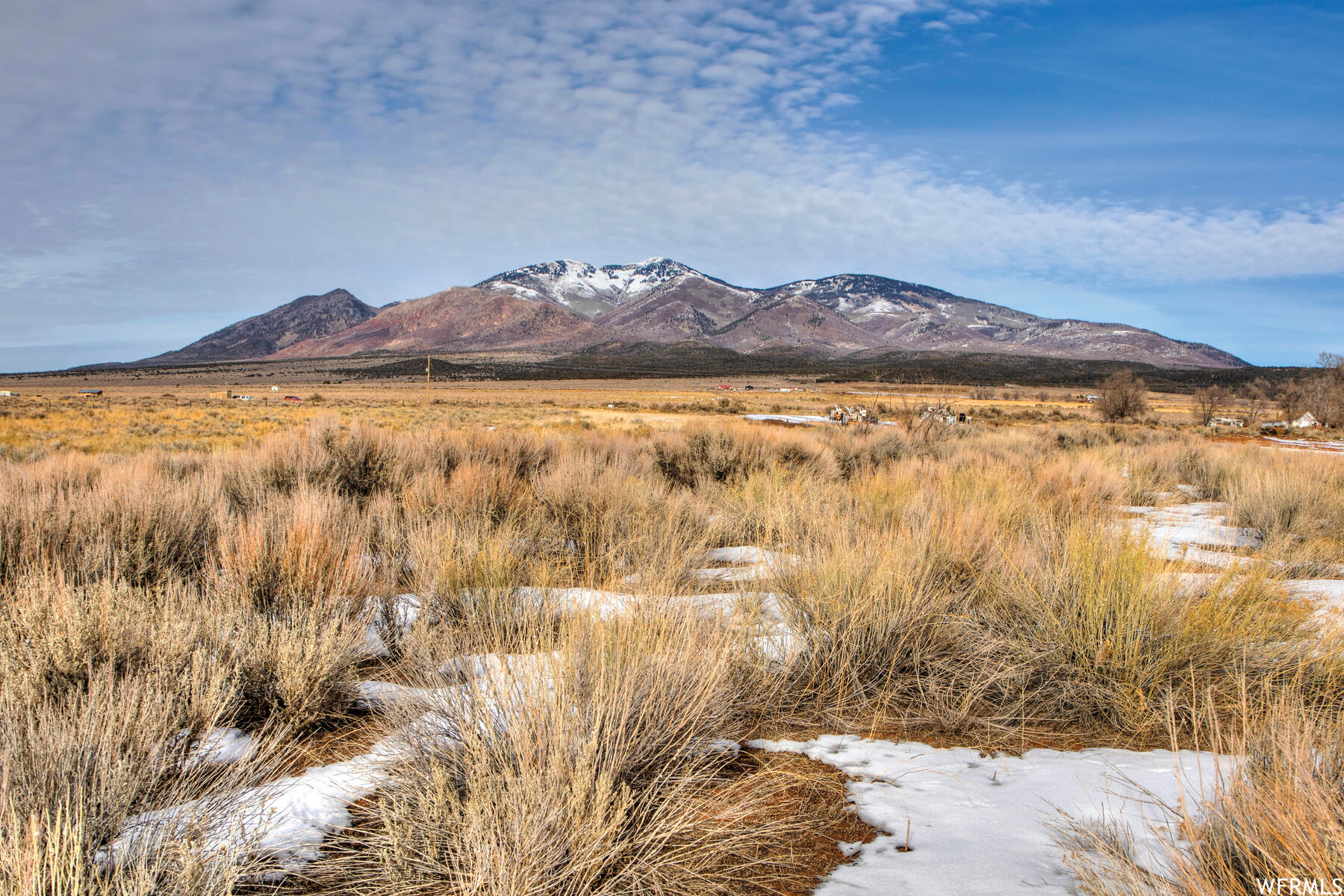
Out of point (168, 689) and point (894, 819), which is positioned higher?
point (168, 689)

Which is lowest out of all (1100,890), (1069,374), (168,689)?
(1100,890)

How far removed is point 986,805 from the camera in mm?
2660

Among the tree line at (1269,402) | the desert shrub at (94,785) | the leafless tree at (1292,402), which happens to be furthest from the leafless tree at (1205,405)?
the desert shrub at (94,785)

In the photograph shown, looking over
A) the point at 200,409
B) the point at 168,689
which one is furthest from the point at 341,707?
the point at 200,409

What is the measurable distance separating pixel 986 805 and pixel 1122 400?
46137 mm

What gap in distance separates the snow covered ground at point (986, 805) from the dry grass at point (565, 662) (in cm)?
19

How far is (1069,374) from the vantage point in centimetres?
12200

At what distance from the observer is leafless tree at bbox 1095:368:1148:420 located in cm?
4053

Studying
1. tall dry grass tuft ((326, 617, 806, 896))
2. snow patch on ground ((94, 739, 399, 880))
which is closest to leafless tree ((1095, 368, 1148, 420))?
tall dry grass tuft ((326, 617, 806, 896))

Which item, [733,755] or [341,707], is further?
[341,707]

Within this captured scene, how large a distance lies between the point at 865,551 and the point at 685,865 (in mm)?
2590

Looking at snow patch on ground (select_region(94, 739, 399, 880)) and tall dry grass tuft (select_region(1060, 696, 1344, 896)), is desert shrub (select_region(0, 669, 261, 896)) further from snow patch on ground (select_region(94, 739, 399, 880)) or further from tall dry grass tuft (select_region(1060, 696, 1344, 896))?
tall dry grass tuft (select_region(1060, 696, 1344, 896))

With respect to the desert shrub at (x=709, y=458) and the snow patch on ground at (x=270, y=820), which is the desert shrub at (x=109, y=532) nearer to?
the snow patch on ground at (x=270, y=820)

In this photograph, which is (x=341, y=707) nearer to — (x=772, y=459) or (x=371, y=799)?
(x=371, y=799)
